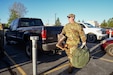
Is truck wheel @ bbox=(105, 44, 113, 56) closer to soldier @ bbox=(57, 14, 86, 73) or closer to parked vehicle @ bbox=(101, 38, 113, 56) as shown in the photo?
parked vehicle @ bbox=(101, 38, 113, 56)

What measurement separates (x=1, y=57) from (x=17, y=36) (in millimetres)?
1523

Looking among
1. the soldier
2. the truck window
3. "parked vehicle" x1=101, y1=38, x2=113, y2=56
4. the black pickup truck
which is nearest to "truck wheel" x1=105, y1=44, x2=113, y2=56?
"parked vehicle" x1=101, y1=38, x2=113, y2=56

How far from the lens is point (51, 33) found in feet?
21.9

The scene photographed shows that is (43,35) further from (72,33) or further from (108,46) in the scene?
(108,46)

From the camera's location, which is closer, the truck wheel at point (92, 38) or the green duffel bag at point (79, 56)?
the green duffel bag at point (79, 56)

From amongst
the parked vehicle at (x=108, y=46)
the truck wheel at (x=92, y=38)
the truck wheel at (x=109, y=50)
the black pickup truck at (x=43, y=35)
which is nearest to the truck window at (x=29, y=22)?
the black pickup truck at (x=43, y=35)

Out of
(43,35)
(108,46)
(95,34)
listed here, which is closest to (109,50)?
(108,46)

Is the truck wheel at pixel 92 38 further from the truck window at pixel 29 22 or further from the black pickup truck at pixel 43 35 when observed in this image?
the black pickup truck at pixel 43 35

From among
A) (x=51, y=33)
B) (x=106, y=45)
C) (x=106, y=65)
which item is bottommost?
(x=106, y=65)

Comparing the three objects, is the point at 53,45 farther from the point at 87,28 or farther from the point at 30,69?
the point at 87,28

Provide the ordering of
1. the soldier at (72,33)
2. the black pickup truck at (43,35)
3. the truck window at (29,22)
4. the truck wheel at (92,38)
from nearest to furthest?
the soldier at (72,33), the black pickup truck at (43,35), the truck window at (29,22), the truck wheel at (92,38)

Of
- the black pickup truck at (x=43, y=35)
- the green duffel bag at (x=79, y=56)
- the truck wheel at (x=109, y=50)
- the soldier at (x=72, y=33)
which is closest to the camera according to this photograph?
the green duffel bag at (x=79, y=56)

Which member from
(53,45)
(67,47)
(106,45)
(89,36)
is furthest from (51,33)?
(89,36)

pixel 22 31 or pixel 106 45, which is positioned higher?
pixel 22 31
